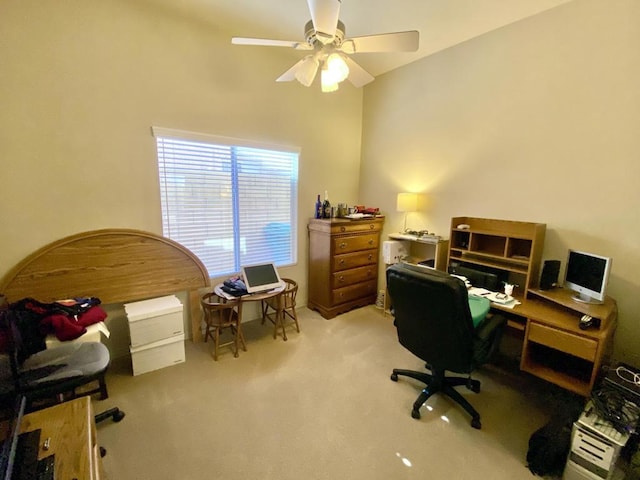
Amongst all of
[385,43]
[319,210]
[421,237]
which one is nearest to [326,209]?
[319,210]

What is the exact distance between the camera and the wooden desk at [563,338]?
67.1 inches

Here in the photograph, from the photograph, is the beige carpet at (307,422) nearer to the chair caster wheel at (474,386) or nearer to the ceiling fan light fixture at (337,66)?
the chair caster wheel at (474,386)

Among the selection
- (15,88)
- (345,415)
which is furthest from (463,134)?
(15,88)

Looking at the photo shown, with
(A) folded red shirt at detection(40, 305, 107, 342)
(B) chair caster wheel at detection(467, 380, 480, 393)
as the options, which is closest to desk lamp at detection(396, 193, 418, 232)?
(B) chair caster wheel at detection(467, 380, 480, 393)

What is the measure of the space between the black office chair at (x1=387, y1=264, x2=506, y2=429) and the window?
186 centimetres

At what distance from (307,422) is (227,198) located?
7.34 feet

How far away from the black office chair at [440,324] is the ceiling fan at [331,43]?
1.41 meters

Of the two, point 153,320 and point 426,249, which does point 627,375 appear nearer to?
point 426,249

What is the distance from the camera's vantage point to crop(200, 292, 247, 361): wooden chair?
254 centimetres

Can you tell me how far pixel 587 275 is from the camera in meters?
1.97

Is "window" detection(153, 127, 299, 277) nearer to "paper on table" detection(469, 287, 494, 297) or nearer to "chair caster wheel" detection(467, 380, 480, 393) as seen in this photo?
"paper on table" detection(469, 287, 494, 297)

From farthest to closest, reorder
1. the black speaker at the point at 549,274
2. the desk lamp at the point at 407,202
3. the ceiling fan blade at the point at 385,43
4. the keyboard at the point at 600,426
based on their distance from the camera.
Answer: the desk lamp at the point at 407,202 < the black speaker at the point at 549,274 < the ceiling fan blade at the point at 385,43 < the keyboard at the point at 600,426

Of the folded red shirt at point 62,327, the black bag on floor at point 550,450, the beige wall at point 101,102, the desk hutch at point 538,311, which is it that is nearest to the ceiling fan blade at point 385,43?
the beige wall at point 101,102

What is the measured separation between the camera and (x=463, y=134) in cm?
292
